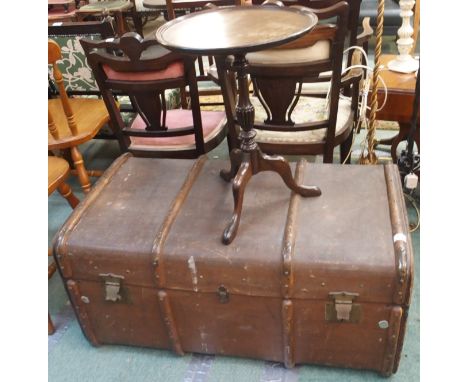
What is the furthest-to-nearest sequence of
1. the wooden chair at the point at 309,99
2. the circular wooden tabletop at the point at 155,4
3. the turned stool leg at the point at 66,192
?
Result: the circular wooden tabletop at the point at 155,4, the turned stool leg at the point at 66,192, the wooden chair at the point at 309,99

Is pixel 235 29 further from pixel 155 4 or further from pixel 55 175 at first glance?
pixel 155 4

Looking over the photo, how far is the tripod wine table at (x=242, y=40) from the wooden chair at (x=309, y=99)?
242mm

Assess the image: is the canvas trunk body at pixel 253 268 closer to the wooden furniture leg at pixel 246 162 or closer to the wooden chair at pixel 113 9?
the wooden furniture leg at pixel 246 162

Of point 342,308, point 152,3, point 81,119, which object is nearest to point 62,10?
point 152,3

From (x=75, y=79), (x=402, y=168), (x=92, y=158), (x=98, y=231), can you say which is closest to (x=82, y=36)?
(x=75, y=79)

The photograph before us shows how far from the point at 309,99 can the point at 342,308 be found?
121 centimetres

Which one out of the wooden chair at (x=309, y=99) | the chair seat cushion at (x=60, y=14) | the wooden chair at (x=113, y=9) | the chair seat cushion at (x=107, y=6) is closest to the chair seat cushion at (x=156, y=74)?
the wooden chair at (x=309, y=99)

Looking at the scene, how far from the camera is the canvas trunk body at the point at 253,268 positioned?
1.24 m

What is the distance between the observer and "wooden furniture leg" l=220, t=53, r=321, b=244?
4.34 feet

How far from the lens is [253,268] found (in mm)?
1255

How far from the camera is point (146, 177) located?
1.66 metres

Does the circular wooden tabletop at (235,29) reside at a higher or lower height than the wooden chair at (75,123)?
higher

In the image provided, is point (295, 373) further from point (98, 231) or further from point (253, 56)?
point (253, 56)

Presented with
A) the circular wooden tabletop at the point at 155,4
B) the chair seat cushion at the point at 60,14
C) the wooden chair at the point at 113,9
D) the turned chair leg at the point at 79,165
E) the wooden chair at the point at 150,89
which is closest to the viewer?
the wooden chair at the point at 150,89
